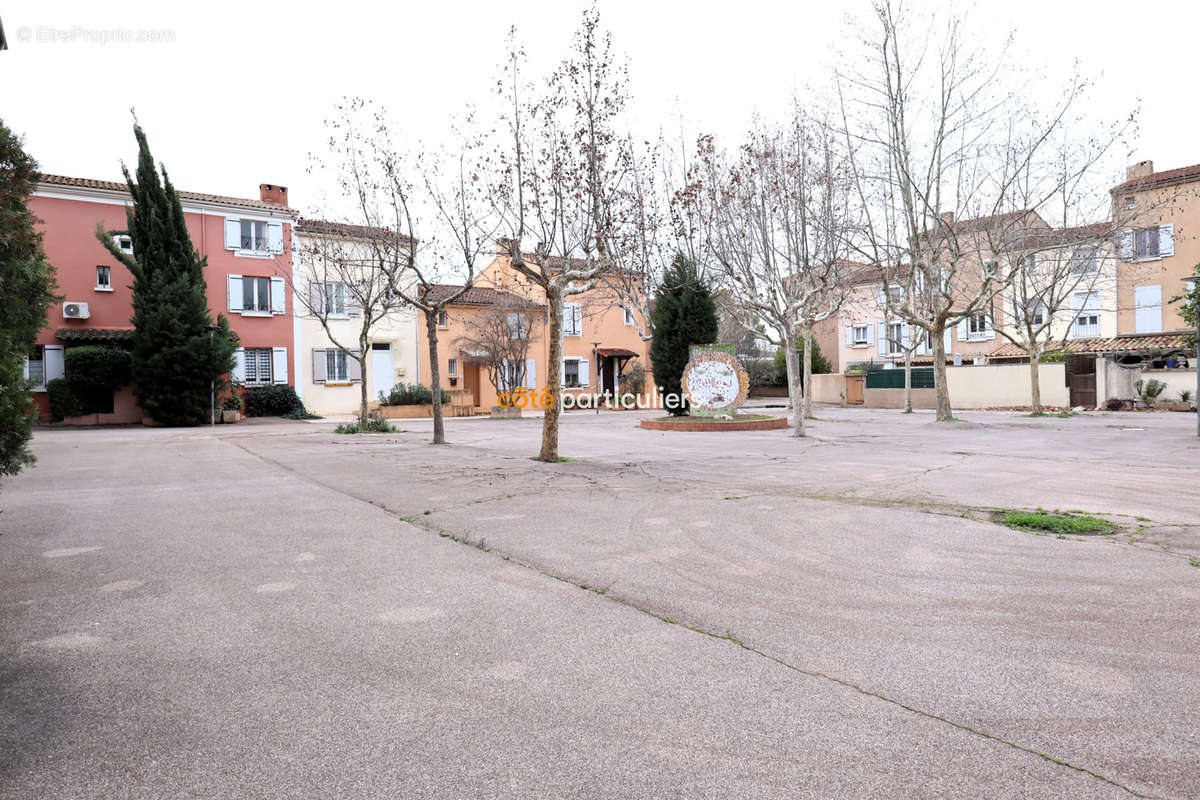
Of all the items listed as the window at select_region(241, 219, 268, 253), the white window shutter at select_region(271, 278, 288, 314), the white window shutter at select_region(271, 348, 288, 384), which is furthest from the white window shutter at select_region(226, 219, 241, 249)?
the white window shutter at select_region(271, 348, 288, 384)

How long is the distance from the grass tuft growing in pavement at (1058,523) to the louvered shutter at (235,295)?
28894 millimetres

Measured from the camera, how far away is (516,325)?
32.0m

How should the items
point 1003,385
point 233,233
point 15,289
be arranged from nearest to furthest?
point 15,289
point 233,233
point 1003,385

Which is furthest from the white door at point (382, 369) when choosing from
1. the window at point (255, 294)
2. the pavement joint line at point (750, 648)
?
the pavement joint line at point (750, 648)

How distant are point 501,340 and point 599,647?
87.5 ft

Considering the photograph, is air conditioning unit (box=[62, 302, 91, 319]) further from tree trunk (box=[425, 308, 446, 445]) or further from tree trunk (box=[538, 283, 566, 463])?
tree trunk (box=[538, 283, 566, 463])

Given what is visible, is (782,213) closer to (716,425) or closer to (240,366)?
(716,425)

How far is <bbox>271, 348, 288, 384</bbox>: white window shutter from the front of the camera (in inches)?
1146

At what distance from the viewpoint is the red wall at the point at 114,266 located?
25.3 m

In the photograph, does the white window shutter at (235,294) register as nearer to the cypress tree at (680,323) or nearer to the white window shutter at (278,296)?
the white window shutter at (278,296)

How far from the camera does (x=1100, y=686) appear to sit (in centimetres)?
307

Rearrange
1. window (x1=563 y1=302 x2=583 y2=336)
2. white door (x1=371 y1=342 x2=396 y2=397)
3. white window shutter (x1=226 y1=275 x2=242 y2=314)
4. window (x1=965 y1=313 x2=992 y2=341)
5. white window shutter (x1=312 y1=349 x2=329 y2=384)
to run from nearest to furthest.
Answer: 1. white window shutter (x1=226 y1=275 x2=242 y2=314)
2. white window shutter (x1=312 y1=349 x2=329 y2=384)
3. white door (x1=371 y1=342 x2=396 y2=397)
4. window (x1=563 y1=302 x2=583 y2=336)
5. window (x1=965 y1=313 x2=992 y2=341)

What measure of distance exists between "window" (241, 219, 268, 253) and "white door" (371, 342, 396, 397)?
602 cm

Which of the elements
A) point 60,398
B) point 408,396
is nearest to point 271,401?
point 408,396
